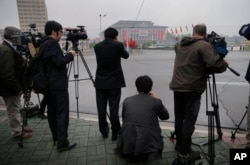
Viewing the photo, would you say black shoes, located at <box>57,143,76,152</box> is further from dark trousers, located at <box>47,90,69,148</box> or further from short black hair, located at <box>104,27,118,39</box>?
short black hair, located at <box>104,27,118,39</box>

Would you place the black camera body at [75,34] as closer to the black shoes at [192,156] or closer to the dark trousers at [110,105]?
the dark trousers at [110,105]

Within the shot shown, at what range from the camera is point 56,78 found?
2910 millimetres

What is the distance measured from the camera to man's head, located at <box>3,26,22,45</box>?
3.22m

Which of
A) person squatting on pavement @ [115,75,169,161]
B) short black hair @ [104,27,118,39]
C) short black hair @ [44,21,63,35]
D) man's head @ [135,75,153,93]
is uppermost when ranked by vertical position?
short black hair @ [44,21,63,35]

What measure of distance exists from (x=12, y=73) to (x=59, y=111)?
0.90m

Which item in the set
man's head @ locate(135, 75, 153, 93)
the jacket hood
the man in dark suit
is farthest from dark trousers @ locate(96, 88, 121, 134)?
the jacket hood

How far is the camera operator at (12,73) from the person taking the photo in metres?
3.12

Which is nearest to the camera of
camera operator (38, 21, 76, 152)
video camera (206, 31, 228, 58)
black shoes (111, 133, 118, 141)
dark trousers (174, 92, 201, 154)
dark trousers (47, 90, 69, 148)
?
video camera (206, 31, 228, 58)

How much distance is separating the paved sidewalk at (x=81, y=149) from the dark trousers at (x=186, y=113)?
1.08 feet

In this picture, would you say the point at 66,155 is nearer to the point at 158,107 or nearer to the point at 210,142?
the point at 158,107

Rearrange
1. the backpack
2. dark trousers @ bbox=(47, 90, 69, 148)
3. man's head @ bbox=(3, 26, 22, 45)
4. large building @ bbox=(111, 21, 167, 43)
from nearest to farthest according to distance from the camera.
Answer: the backpack, dark trousers @ bbox=(47, 90, 69, 148), man's head @ bbox=(3, 26, 22, 45), large building @ bbox=(111, 21, 167, 43)

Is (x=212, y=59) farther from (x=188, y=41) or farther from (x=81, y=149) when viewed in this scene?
(x=81, y=149)

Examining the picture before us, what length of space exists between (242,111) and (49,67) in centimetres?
411

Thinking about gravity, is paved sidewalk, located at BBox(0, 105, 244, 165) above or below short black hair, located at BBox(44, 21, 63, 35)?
below
